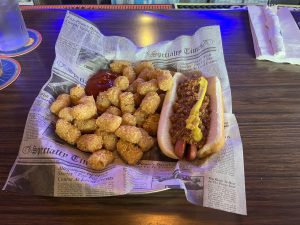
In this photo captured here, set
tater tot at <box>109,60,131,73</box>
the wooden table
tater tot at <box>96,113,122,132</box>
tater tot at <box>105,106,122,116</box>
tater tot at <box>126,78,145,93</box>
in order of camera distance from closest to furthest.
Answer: the wooden table
tater tot at <box>96,113,122,132</box>
tater tot at <box>105,106,122,116</box>
tater tot at <box>126,78,145,93</box>
tater tot at <box>109,60,131,73</box>

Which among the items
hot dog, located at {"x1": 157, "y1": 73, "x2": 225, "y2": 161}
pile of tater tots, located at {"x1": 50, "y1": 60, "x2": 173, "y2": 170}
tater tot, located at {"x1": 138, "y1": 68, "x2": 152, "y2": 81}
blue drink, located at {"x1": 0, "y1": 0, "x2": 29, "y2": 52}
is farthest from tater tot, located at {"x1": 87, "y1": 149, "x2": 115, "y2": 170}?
blue drink, located at {"x1": 0, "y1": 0, "x2": 29, "y2": 52}

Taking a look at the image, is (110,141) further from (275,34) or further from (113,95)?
(275,34)

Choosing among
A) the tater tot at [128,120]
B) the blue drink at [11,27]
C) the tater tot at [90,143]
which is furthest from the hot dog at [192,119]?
the blue drink at [11,27]

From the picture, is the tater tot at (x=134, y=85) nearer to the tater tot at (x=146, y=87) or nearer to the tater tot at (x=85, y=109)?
the tater tot at (x=146, y=87)

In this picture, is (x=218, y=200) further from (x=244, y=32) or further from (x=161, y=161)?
(x=244, y=32)

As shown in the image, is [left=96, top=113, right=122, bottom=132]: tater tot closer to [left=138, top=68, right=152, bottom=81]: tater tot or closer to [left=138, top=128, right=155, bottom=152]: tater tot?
[left=138, top=128, right=155, bottom=152]: tater tot

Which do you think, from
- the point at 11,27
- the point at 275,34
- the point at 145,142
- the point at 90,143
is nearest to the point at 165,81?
the point at 145,142
